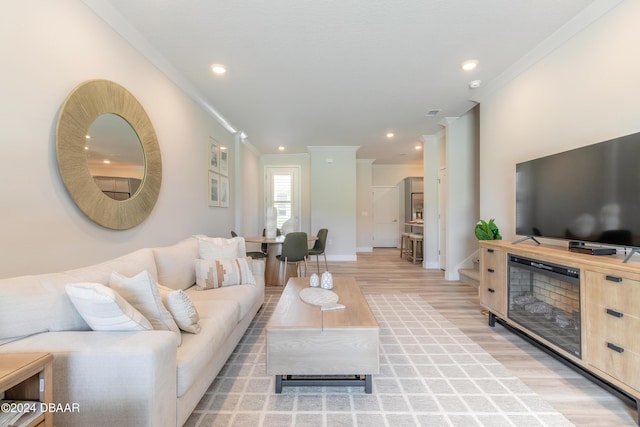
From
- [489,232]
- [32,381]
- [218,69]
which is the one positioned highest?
[218,69]

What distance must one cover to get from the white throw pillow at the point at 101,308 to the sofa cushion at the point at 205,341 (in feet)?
0.92

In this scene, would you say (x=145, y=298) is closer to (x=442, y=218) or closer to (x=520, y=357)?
(x=520, y=357)

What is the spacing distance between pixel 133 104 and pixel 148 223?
1056 millimetres

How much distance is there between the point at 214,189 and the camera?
4.23 m

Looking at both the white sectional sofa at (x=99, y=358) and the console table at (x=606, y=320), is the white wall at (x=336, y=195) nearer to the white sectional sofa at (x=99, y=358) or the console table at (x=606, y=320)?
the console table at (x=606, y=320)

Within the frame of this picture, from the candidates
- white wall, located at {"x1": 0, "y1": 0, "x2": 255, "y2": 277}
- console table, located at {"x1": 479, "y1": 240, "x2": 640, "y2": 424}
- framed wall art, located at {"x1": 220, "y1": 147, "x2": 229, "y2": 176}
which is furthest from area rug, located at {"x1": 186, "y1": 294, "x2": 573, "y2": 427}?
framed wall art, located at {"x1": 220, "y1": 147, "x2": 229, "y2": 176}

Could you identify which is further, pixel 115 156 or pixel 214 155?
pixel 214 155

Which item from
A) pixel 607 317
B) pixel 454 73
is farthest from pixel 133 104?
pixel 607 317

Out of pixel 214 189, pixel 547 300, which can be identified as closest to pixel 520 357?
pixel 547 300

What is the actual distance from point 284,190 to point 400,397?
251 inches

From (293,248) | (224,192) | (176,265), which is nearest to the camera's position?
(176,265)

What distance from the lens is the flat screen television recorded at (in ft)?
5.72

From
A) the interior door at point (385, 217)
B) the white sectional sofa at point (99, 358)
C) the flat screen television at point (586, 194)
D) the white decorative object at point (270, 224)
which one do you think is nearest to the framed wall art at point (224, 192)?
the white decorative object at point (270, 224)

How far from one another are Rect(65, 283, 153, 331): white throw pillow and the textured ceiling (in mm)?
2037
